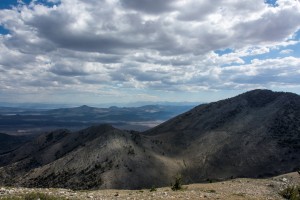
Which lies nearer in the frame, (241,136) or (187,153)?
(187,153)

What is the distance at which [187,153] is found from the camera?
114m

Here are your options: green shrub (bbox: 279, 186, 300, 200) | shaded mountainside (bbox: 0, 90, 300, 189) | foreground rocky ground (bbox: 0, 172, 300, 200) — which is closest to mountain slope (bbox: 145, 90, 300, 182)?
shaded mountainside (bbox: 0, 90, 300, 189)

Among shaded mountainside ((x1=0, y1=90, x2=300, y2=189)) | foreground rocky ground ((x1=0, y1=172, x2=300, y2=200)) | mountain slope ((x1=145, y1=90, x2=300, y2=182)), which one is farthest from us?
mountain slope ((x1=145, y1=90, x2=300, y2=182))

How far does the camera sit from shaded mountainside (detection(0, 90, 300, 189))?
309ft

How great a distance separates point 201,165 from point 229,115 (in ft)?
125

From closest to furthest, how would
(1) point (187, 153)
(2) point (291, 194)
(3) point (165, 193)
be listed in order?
(3) point (165, 193)
(2) point (291, 194)
(1) point (187, 153)

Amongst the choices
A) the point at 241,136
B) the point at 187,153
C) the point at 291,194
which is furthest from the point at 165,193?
the point at 241,136

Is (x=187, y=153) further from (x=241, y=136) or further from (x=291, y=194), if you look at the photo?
(x=291, y=194)

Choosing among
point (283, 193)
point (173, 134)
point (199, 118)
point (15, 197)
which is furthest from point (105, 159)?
point (15, 197)

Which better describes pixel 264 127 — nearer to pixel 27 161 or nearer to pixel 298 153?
pixel 298 153

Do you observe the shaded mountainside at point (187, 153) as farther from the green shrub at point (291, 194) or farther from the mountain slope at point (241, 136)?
the green shrub at point (291, 194)

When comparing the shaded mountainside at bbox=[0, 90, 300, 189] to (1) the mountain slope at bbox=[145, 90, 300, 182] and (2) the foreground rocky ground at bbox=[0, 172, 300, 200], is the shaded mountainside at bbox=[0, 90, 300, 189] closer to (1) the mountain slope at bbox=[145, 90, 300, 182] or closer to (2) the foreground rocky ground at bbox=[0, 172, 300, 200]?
(1) the mountain slope at bbox=[145, 90, 300, 182]

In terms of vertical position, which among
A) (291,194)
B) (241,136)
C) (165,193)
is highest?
(165,193)

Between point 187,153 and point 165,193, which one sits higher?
point 165,193
